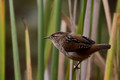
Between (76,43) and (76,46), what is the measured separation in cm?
2

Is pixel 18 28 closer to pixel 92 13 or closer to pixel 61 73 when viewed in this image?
pixel 61 73

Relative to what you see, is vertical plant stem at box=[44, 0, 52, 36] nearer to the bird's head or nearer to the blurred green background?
the bird's head

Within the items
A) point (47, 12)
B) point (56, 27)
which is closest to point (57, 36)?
point (56, 27)

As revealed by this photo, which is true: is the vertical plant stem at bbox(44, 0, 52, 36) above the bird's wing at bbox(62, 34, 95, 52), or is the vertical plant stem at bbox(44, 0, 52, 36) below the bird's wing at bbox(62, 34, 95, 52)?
above

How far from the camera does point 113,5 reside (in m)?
5.20

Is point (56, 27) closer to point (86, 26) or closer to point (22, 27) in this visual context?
point (86, 26)

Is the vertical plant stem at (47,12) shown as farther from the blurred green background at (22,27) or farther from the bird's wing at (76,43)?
the blurred green background at (22,27)

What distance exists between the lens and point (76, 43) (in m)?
1.97

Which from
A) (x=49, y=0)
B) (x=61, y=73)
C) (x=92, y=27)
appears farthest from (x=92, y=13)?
(x=61, y=73)

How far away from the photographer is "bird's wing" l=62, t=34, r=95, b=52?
6.36 ft

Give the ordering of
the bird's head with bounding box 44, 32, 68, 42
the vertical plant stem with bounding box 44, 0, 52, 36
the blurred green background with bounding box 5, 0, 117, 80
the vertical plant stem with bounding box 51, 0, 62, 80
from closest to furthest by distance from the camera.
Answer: the vertical plant stem with bounding box 51, 0, 62, 80 → the bird's head with bounding box 44, 32, 68, 42 → the vertical plant stem with bounding box 44, 0, 52, 36 → the blurred green background with bounding box 5, 0, 117, 80

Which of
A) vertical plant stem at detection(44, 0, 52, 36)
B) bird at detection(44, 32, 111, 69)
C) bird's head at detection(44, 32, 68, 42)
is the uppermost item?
vertical plant stem at detection(44, 0, 52, 36)

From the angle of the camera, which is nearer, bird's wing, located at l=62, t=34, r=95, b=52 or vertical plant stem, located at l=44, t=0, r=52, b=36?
bird's wing, located at l=62, t=34, r=95, b=52

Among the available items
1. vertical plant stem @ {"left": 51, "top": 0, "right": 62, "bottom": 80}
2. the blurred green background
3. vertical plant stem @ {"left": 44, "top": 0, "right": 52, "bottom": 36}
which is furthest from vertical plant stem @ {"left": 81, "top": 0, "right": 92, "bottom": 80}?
the blurred green background
